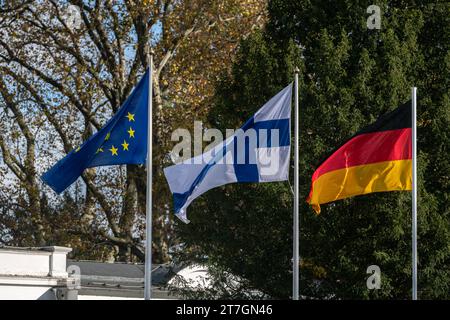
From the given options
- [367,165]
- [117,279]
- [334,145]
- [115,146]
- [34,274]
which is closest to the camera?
[115,146]

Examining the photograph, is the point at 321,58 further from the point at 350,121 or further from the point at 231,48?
the point at 231,48

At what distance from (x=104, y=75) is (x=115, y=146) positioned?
25.8 m

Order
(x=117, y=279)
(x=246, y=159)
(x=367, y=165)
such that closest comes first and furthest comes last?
(x=367, y=165)
(x=246, y=159)
(x=117, y=279)

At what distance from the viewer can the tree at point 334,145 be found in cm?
3030

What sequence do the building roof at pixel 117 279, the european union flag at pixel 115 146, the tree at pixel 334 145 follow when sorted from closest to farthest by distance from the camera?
the european union flag at pixel 115 146 → the tree at pixel 334 145 → the building roof at pixel 117 279

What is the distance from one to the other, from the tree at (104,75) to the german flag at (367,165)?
21436 mm

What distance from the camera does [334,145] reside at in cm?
3086

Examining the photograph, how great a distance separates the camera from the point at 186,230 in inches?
1298

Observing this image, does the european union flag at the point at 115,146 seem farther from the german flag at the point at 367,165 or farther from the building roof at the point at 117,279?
the building roof at the point at 117,279

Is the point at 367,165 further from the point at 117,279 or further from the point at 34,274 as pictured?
the point at 117,279

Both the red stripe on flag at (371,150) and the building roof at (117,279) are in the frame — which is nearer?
the red stripe on flag at (371,150)

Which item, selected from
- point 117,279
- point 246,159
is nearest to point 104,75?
point 117,279

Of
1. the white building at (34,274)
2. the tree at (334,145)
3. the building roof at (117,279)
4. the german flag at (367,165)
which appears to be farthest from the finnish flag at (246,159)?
the building roof at (117,279)

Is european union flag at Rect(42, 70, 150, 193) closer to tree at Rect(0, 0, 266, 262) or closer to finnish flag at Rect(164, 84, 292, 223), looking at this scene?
finnish flag at Rect(164, 84, 292, 223)
